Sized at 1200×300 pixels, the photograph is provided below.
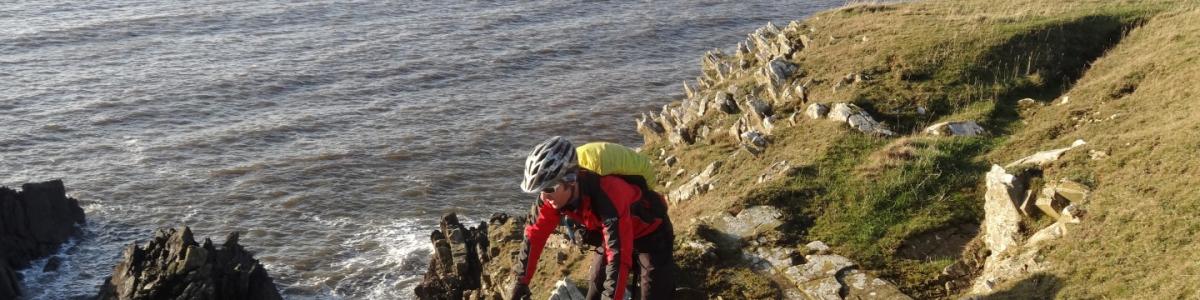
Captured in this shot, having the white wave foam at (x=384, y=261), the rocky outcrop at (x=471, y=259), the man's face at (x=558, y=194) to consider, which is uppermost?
the man's face at (x=558, y=194)

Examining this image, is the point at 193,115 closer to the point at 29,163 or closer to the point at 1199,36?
the point at 29,163

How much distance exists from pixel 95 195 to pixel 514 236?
18.3m

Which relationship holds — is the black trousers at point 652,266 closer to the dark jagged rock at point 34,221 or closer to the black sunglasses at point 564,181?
the black sunglasses at point 564,181

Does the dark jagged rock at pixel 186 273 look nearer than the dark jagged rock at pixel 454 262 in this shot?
No

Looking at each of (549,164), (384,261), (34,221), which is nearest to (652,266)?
(549,164)

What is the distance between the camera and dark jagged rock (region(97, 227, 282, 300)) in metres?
21.2

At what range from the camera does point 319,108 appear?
39719 millimetres

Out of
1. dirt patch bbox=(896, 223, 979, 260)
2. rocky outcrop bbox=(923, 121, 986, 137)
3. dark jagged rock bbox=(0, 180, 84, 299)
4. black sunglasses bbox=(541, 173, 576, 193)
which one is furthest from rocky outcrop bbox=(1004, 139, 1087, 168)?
dark jagged rock bbox=(0, 180, 84, 299)

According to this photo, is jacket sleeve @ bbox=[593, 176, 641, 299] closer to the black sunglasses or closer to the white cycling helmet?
the black sunglasses

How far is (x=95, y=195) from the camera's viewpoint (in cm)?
3086

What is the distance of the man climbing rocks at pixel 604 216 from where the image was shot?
929 centimetres

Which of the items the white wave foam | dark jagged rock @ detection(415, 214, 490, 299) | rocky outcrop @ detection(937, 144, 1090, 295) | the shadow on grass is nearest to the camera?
the shadow on grass

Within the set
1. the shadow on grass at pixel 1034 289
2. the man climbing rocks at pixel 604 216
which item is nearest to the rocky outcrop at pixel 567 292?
the man climbing rocks at pixel 604 216

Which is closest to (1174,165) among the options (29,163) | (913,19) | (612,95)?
(913,19)
